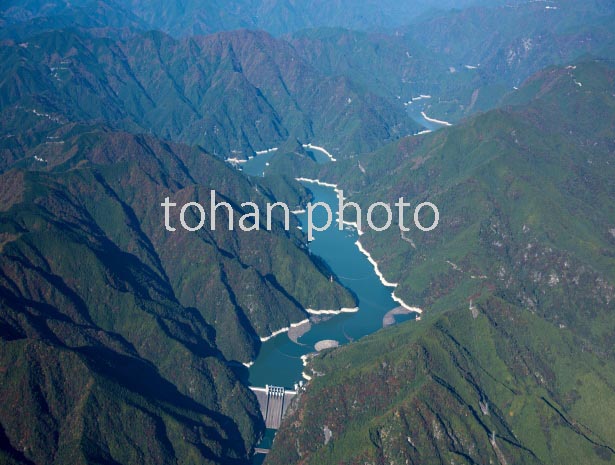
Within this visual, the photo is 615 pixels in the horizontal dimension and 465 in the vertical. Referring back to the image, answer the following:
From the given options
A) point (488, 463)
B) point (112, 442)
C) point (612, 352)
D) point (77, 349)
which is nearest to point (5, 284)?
point (77, 349)

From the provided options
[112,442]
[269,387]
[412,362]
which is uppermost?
[412,362]

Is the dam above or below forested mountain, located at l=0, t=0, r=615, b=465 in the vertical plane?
below

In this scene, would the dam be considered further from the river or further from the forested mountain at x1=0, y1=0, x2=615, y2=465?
the river

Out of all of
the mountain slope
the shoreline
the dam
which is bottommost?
the shoreline

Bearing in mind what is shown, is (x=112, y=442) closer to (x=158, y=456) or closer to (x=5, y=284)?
(x=158, y=456)

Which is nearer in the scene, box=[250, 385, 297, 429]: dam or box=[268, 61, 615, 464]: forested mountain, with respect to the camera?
box=[268, 61, 615, 464]: forested mountain

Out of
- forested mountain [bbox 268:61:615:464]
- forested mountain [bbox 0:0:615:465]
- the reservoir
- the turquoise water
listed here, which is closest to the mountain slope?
forested mountain [bbox 0:0:615:465]

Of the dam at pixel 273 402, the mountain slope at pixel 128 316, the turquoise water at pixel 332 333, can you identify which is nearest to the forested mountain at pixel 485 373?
the turquoise water at pixel 332 333

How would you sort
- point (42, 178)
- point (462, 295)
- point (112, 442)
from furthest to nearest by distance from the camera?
point (42, 178), point (462, 295), point (112, 442)

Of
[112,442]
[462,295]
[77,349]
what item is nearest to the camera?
[112,442]

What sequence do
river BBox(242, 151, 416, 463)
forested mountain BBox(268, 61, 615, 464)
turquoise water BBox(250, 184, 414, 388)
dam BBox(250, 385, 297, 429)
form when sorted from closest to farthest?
forested mountain BBox(268, 61, 615, 464) < dam BBox(250, 385, 297, 429) < river BBox(242, 151, 416, 463) < turquoise water BBox(250, 184, 414, 388)

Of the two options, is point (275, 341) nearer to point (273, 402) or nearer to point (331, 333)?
point (331, 333)
